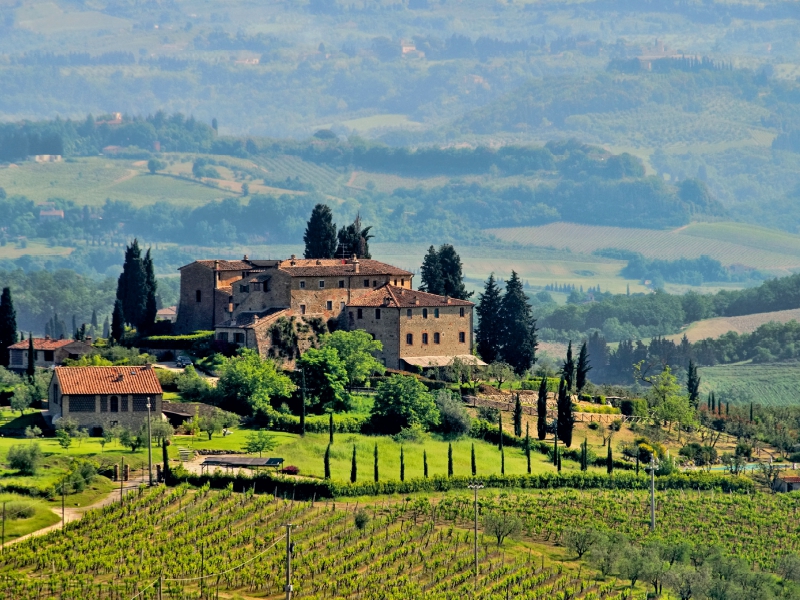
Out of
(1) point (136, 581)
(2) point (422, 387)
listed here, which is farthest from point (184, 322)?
(1) point (136, 581)

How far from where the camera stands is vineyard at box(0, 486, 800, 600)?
68.2 metres

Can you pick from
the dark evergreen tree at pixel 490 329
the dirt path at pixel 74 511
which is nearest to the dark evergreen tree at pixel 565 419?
the dark evergreen tree at pixel 490 329

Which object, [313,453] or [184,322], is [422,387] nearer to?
[313,453]

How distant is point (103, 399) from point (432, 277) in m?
35.5

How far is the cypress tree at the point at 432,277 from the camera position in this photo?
12388cm

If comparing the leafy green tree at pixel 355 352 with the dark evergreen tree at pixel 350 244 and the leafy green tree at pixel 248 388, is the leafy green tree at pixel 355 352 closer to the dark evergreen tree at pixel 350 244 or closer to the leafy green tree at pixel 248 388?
the leafy green tree at pixel 248 388

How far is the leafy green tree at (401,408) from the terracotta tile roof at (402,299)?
1248 cm

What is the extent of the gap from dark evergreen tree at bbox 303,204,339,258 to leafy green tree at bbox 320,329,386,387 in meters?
17.3

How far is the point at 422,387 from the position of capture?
103 m

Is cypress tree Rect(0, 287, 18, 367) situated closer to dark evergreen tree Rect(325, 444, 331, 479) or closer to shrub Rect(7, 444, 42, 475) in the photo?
shrub Rect(7, 444, 42, 475)

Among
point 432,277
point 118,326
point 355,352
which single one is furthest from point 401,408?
point 118,326

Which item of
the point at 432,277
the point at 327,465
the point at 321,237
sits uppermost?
the point at 321,237

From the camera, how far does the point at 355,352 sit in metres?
108

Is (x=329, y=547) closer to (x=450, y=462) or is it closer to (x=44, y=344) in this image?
(x=450, y=462)
